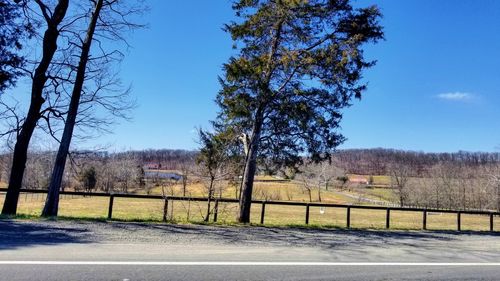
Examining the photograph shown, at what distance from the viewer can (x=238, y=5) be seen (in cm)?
1662

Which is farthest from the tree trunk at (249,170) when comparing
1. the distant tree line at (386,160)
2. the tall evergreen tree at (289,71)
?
the distant tree line at (386,160)

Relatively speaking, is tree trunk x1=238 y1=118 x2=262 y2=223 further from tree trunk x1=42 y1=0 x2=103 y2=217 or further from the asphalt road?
tree trunk x1=42 y1=0 x2=103 y2=217

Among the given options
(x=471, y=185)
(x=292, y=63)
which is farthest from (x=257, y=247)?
(x=471, y=185)

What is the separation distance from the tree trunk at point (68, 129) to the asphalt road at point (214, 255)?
3.54 m

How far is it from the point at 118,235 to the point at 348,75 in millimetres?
10091

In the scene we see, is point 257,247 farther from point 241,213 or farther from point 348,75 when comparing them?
point 348,75

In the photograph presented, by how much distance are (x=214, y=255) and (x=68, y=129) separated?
9388 mm

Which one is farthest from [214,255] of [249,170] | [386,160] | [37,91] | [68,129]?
[386,160]

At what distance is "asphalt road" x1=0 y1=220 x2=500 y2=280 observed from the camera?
5.91 meters

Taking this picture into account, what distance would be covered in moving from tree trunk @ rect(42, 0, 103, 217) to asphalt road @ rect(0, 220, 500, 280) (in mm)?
3540

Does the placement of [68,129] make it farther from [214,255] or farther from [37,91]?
[214,255]

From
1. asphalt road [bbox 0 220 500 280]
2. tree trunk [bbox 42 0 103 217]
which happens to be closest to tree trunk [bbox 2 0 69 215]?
tree trunk [bbox 42 0 103 217]

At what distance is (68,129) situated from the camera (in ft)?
47.7

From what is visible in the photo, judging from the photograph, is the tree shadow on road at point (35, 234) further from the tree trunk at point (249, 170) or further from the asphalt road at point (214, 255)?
the tree trunk at point (249, 170)
